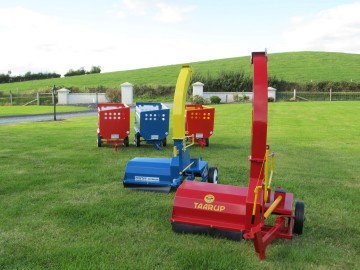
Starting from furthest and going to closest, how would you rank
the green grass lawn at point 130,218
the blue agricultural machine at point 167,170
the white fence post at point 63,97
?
the white fence post at point 63,97 < the blue agricultural machine at point 167,170 < the green grass lawn at point 130,218

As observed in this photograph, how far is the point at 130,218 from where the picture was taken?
5312 millimetres

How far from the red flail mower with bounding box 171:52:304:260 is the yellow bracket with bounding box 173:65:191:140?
1279 mm

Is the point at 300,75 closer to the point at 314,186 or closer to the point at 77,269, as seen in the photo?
the point at 314,186

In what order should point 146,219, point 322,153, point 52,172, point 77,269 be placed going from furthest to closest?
1. point 322,153
2. point 52,172
3. point 146,219
4. point 77,269

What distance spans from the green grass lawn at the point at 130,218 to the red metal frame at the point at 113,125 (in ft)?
4.31

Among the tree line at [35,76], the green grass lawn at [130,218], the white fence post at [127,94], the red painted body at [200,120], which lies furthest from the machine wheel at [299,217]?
the tree line at [35,76]

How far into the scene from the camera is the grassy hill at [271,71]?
66125mm

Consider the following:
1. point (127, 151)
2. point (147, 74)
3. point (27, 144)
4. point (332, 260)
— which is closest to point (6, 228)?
point (332, 260)

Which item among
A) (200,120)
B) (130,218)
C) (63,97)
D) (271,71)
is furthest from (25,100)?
(130,218)

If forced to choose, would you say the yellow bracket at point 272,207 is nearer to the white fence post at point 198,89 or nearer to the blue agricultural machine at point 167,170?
the blue agricultural machine at point 167,170

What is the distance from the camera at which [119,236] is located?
15.4ft

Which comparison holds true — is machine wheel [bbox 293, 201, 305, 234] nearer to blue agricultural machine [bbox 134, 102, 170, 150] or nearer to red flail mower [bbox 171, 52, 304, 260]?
red flail mower [bbox 171, 52, 304, 260]

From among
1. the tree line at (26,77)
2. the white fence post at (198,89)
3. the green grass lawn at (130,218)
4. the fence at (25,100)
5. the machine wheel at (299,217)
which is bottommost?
the green grass lawn at (130,218)

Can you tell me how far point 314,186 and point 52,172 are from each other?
5.14 metres
